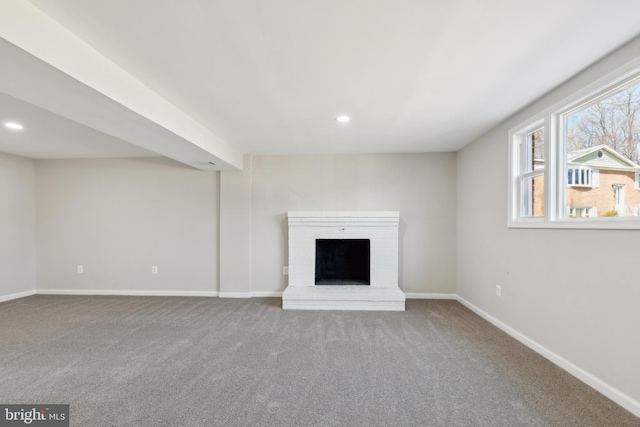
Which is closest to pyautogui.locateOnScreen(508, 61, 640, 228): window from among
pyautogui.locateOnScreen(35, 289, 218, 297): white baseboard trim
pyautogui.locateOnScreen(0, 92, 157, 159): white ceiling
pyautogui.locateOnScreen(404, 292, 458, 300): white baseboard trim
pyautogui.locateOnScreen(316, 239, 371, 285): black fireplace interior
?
pyautogui.locateOnScreen(404, 292, 458, 300): white baseboard trim

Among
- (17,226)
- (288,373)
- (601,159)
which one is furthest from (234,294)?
(601,159)

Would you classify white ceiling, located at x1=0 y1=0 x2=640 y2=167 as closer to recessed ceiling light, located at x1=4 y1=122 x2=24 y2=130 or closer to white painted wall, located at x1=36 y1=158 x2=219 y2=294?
recessed ceiling light, located at x1=4 y1=122 x2=24 y2=130

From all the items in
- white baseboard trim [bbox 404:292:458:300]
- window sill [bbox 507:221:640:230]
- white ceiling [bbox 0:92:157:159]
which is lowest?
white baseboard trim [bbox 404:292:458:300]

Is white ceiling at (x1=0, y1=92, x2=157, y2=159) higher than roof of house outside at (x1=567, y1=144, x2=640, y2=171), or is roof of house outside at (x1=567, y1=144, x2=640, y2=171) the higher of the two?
white ceiling at (x1=0, y1=92, x2=157, y2=159)

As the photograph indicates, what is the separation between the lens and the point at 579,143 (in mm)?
2150

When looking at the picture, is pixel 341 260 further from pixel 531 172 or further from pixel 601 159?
pixel 601 159

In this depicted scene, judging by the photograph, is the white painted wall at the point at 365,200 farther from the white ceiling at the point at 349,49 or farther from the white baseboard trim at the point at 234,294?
the white ceiling at the point at 349,49

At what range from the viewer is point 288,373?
212cm

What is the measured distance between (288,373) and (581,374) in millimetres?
2197

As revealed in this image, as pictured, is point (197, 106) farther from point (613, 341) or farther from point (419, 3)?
point (613, 341)

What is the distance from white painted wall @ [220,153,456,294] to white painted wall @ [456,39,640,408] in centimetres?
51

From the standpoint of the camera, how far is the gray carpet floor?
5.49 feet

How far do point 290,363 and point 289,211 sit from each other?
7.81ft

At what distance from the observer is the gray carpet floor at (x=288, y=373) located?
167 cm
